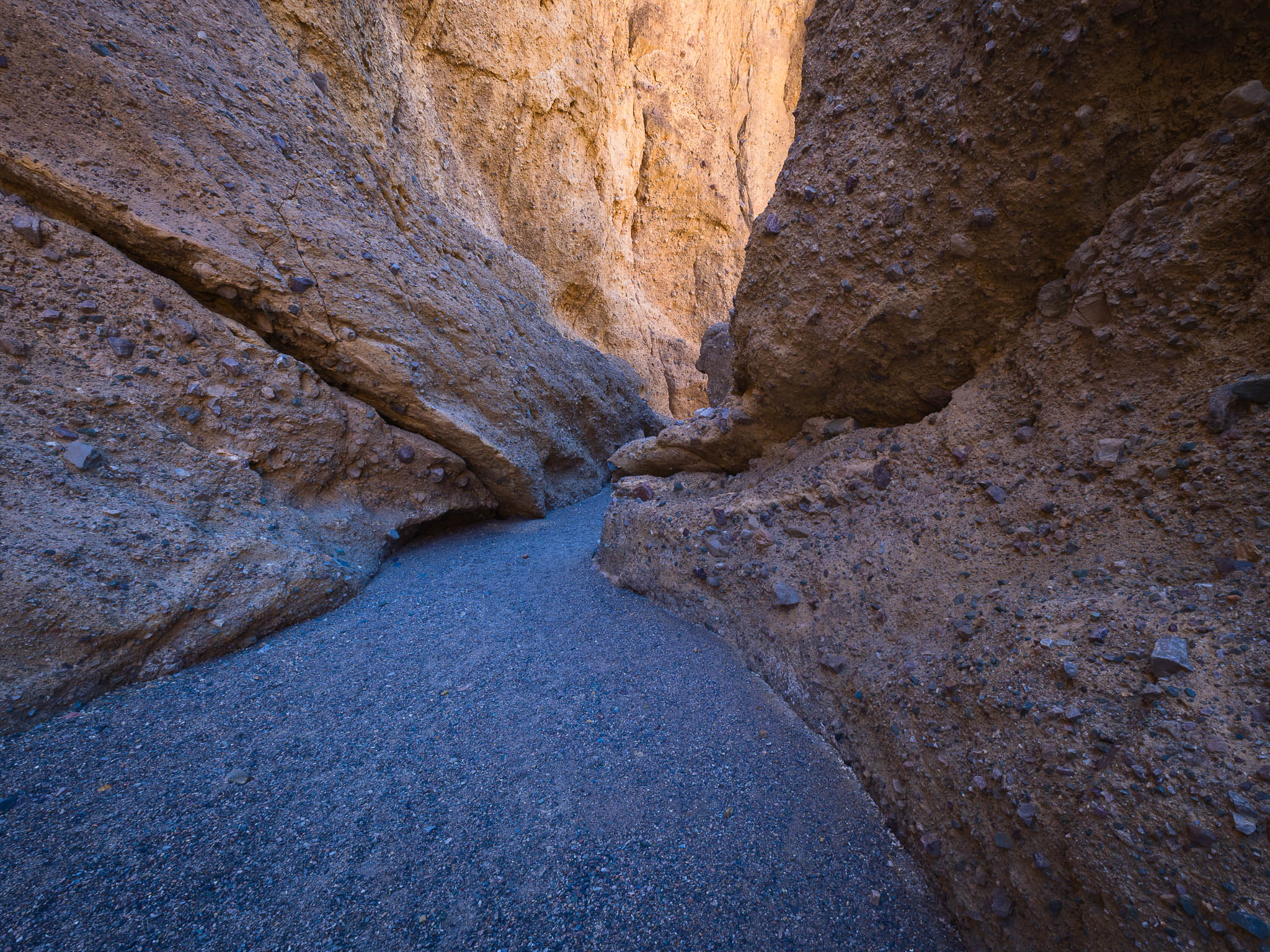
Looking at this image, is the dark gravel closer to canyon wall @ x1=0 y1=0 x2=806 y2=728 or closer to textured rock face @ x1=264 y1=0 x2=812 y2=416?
canyon wall @ x1=0 y1=0 x2=806 y2=728

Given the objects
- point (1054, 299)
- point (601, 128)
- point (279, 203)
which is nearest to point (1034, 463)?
point (1054, 299)

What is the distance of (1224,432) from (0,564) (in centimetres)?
367

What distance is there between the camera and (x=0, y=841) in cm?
116

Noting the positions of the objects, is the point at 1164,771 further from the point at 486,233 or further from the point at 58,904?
the point at 486,233

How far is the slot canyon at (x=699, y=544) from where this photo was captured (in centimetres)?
111

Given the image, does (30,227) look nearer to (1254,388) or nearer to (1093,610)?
(1093,610)

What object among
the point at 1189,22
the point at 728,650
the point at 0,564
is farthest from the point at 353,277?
the point at 1189,22

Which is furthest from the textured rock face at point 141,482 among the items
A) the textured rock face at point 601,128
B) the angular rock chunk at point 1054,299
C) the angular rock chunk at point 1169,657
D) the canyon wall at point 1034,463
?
the angular rock chunk at point 1054,299

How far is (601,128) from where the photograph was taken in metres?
7.70

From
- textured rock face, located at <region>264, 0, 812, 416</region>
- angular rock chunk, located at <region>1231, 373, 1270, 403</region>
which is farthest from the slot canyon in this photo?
textured rock face, located at <region>264, 0, 812, 416</region>

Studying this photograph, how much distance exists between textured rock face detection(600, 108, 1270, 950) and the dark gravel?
0.82 feet

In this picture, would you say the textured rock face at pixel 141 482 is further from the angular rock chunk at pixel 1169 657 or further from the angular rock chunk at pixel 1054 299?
the angular rock chunk at pixel 1054 299

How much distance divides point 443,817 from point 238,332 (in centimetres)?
285

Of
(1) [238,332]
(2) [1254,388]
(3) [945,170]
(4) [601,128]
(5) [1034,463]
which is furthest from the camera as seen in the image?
(4) [601,128]
